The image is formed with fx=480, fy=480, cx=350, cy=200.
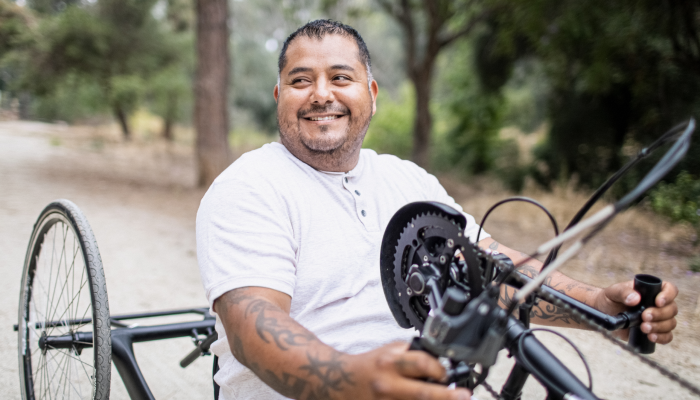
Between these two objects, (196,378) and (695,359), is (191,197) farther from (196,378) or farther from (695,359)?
(695,359)

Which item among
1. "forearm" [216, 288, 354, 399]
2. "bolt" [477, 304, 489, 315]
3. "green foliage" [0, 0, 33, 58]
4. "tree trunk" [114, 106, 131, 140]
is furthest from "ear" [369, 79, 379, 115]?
"tree trunk" [114, 106, 131, 140]

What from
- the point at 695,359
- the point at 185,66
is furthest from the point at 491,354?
the point at 185,66

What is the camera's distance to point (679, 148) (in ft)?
2.75

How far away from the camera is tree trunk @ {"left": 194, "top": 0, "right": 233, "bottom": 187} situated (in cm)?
837

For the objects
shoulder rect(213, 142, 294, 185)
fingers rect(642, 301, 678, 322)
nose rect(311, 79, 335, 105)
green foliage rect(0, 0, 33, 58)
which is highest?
green foliage rect(0, 0, 33, 58)

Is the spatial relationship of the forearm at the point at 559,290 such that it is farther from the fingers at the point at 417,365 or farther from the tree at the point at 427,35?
the tree at the point at 427,35

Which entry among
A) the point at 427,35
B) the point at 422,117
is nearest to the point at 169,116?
the point at 422,117

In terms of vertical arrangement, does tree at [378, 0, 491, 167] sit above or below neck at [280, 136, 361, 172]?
above

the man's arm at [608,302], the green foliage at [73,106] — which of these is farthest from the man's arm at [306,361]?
the green foliage at [73,106]

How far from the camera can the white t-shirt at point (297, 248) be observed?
4.44 ft

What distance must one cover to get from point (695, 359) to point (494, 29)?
915cm

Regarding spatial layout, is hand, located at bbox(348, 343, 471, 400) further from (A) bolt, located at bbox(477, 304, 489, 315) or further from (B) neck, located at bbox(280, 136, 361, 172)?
(B) neck, located at bbox(280, 136, 361, 172)

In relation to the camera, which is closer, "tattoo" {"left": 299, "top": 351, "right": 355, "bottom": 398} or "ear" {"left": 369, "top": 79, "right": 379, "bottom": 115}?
"tattoo" {"left": 299, "top": 351, "right": 355, "bottom": 398}

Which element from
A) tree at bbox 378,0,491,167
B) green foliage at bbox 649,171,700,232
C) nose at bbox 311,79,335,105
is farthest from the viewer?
tree at bbox 378,0,491,167
